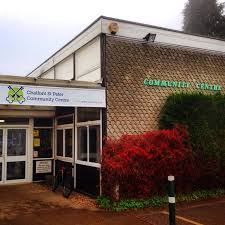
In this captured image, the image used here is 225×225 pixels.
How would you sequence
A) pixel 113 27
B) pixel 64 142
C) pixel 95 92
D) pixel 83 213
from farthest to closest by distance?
1. pixel 64 142
2. pixel 113 27
3. pixel 95 92
4. pixel 83 213

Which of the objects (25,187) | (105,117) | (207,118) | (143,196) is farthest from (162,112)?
(25,187)

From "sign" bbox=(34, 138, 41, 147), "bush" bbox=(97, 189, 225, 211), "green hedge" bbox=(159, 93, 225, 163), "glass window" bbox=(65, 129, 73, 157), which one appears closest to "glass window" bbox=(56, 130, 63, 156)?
"glass window" bbox=(65, 129, 73, 157)

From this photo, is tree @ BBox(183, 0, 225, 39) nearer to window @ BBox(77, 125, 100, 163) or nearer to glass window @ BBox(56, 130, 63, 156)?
glass window @ BBox(56, 130, 63, 156)

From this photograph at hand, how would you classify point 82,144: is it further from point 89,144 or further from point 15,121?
point 15,121

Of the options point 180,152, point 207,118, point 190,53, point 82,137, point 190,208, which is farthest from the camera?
point 190,53

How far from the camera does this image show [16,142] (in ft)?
42.2

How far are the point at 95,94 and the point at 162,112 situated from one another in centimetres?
252

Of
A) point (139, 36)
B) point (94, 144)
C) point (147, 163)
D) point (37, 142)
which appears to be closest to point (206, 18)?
point (139, 36)

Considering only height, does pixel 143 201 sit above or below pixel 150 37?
below

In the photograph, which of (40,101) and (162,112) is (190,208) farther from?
(40,101)

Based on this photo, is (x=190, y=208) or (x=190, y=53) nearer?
(x=190, y=208)

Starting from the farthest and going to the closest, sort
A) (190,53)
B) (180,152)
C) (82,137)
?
(190,53) → (82,137) → (180,152)

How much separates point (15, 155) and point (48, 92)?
16.2 ft

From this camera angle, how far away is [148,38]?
10500mm
